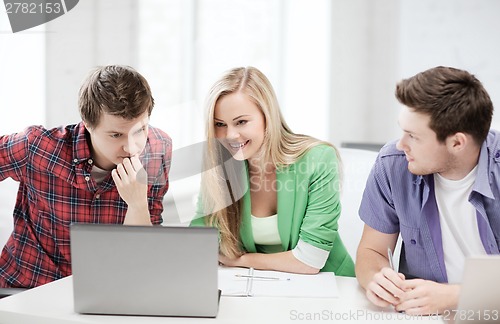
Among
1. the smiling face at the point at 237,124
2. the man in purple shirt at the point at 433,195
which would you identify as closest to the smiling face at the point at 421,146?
the man in purple shirt at the point at 433,195

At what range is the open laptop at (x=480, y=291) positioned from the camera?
44.4 inches

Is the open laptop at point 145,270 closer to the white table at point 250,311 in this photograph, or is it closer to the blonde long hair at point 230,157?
the white table at point 250,311

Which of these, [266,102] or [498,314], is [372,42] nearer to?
[266,102]

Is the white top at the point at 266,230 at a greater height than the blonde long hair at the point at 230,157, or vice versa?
the blonde long hair at the point at 230,157

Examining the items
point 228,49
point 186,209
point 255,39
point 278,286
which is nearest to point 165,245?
point 278,286

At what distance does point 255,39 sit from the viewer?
3.78 metres

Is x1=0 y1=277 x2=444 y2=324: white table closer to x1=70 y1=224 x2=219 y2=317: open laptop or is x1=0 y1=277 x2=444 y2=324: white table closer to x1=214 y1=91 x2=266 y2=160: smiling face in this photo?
x1=70 y1=224 x2=219 y2=317: open laptop

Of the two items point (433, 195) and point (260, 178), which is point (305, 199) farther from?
point (433, 195)

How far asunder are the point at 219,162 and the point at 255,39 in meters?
→ 2.12

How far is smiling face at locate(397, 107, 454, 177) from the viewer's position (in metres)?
1.45

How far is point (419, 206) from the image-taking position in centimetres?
155

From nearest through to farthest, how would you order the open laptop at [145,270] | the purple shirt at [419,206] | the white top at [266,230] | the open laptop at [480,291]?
the open laptop at [480,291]
the open laptop at [145,270]
the purple shirt at [419,206]
the white top at [266,230]

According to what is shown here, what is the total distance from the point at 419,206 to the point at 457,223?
10 cm

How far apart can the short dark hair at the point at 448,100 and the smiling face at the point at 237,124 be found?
48cm
